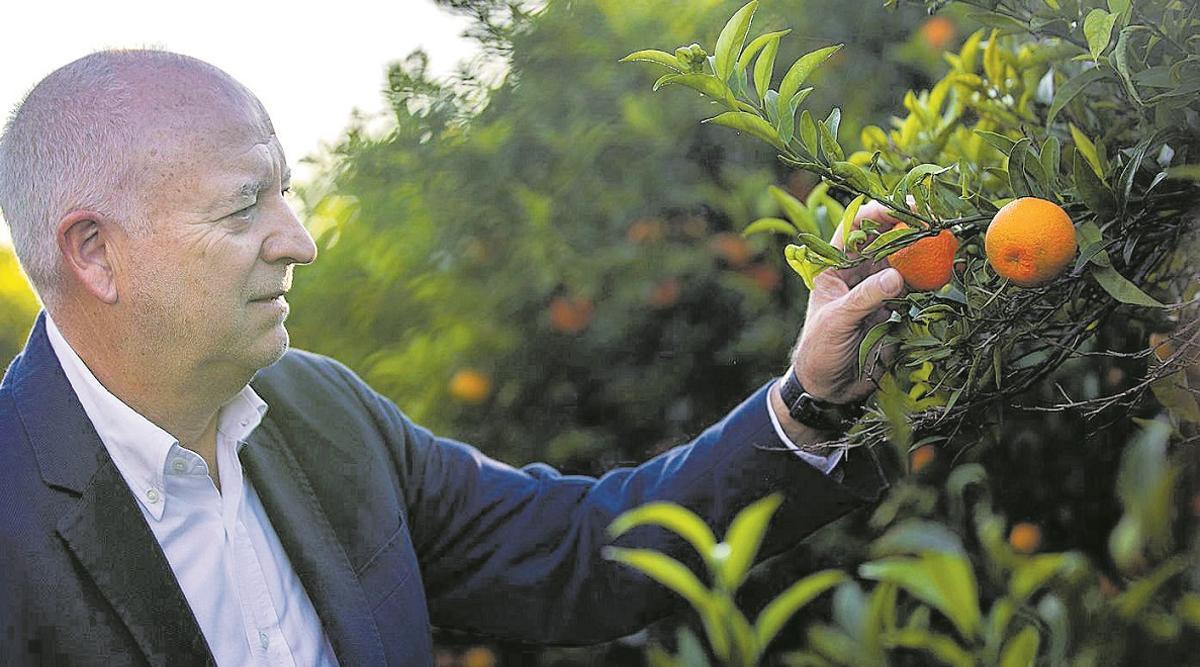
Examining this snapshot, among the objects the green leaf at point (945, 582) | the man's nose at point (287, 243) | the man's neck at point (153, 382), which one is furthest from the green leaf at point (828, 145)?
the man's neck at point (153, 382)

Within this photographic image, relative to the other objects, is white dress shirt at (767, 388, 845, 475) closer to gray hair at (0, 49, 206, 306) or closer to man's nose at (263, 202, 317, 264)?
man's nose at (263, 202, 317, 264)

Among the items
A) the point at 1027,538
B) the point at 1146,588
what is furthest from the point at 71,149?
the point at 1027,538

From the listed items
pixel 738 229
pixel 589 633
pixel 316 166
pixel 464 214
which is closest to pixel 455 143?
pixel 464 214

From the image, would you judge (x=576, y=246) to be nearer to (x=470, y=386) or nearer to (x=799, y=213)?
(x=470, y=386)

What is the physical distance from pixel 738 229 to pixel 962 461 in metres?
0.54

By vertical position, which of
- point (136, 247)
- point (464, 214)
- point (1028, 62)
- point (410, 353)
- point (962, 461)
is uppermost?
point (136, 247)

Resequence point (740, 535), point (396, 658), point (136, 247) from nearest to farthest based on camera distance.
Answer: point (740, 535), point (136, 247), point (396, 658)

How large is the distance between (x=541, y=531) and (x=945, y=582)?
2.66ft

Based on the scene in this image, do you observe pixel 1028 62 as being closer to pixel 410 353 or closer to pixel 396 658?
pixel 396 658

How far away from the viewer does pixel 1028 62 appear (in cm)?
144

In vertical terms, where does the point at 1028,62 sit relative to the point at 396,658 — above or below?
above

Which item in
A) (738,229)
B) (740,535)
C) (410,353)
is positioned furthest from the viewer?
(410,353)

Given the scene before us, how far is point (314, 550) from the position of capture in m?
1.53

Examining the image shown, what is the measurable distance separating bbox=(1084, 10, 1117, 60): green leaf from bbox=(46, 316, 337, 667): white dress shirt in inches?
39.6
